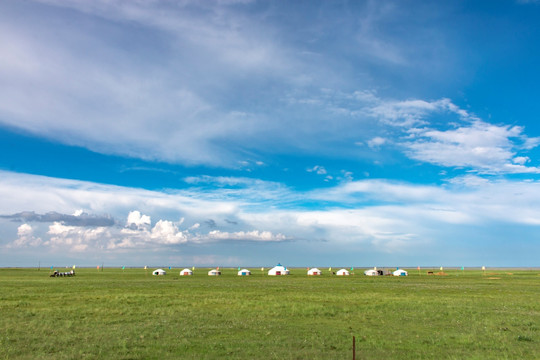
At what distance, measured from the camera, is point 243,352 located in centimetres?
1973

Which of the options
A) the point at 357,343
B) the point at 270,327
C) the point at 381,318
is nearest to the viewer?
the point at 357,343

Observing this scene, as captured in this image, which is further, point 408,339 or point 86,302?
point 86,302

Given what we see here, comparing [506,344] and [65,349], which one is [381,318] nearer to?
[506,344]

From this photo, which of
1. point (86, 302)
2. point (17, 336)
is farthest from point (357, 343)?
point (86, 302)

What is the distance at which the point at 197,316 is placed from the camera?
3139 cm

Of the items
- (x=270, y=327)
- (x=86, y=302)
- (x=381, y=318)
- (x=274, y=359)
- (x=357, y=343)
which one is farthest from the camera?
(x=86, y=302)

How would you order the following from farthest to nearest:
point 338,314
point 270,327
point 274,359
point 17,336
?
point 338,314
point 270,327
point 17,336
point 274,359

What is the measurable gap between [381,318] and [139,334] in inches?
737

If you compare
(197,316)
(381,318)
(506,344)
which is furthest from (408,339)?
(197,316)

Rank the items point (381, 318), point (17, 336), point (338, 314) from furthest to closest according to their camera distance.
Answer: point (338, 314), point (381, 318), point (17, 336)

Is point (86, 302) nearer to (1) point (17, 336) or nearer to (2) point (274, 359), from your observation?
(1) point (17, 336)

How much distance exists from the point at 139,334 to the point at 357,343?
13.7 metres

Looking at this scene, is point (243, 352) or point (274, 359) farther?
point (243, 352)

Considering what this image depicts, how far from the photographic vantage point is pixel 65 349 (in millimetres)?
20266
